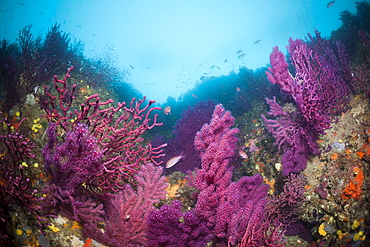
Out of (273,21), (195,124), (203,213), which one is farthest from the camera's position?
(273,21)

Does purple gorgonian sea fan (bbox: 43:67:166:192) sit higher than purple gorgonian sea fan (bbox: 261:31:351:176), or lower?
higher

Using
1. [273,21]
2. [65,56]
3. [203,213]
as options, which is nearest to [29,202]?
[203,213]

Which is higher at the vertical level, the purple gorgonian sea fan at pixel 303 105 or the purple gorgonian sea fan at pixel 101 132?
the purple gorgonian sea fan at pixel 101 132

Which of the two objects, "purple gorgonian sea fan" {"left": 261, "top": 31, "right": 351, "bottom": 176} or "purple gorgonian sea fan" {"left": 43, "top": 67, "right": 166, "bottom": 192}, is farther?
"purple gorgonian sea fan" {"left": 261, "top": 31, "right": 351, "bottom": 176}

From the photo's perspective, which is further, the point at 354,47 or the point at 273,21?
the point at 273,21

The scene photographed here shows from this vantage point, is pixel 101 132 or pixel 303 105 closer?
pixel 101 132

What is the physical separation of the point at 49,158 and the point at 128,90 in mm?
11943

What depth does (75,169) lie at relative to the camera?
2.20 m

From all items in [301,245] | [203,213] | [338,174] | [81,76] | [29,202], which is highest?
[81,76]

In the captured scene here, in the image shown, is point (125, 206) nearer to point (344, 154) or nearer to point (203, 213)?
point (203, 213)

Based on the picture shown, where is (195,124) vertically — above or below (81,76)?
below

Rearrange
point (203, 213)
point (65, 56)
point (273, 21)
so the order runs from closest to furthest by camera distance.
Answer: point (203, 213) < point (65, 56) < point (273, 21)

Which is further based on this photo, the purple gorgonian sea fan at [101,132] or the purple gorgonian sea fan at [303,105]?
the purple gorgonian sea fan at [303,105]

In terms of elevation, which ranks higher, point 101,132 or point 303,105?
point 101,132
